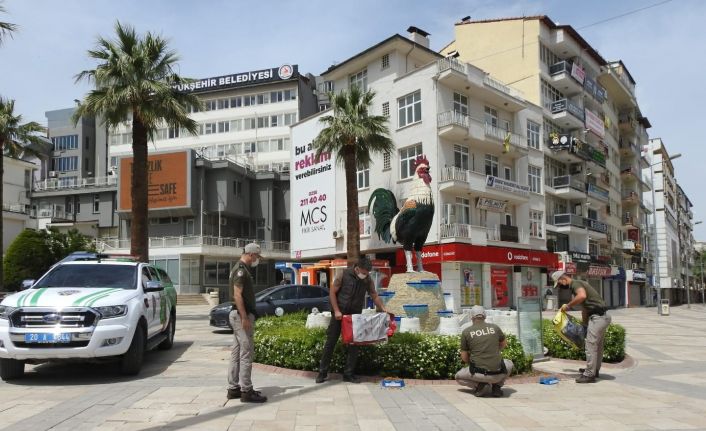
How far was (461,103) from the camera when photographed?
34.7 m

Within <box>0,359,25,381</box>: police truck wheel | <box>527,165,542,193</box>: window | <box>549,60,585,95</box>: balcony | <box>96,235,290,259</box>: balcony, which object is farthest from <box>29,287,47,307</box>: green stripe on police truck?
<box>549,60,585,95</box>: balcony

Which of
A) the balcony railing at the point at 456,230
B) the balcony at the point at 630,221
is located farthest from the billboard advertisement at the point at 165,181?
A: the balcony at the point at 630,221

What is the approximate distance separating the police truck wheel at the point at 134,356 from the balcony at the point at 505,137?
28693 mm

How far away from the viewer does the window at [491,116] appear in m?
36.6

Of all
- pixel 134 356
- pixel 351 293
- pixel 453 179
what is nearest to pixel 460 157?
pixel 453 179

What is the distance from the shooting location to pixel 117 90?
21797 mm

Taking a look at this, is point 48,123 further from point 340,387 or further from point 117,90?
point 340,387

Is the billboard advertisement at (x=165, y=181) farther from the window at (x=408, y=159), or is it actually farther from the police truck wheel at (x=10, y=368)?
the police truck wheel at (x=10, y=368)

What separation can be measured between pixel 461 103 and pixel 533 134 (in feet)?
26.6

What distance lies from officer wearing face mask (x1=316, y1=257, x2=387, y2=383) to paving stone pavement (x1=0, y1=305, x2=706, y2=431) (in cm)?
25

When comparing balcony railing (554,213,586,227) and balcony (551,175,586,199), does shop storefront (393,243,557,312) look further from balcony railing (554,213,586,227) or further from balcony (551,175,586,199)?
balcony (551,175,586,199)

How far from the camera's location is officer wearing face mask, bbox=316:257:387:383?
820 centimetres

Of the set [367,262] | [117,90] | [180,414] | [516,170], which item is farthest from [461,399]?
[516,170]

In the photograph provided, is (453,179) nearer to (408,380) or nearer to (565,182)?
(565,182)
